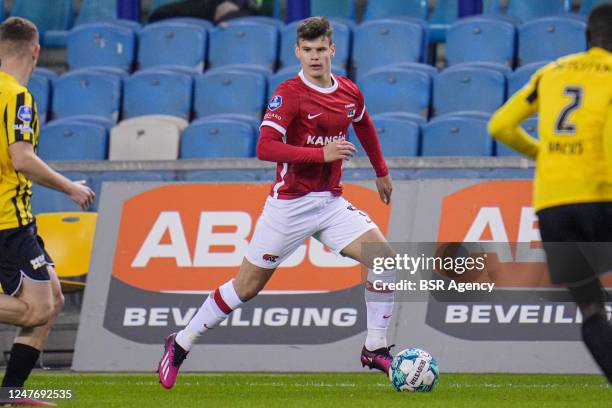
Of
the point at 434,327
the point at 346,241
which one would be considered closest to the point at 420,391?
the point at 346,241

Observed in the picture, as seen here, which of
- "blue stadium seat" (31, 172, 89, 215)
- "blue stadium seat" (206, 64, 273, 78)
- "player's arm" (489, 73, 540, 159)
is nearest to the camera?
"player's arm" (489, 73, 540, 159)

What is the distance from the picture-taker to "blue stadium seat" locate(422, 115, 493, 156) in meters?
11.6

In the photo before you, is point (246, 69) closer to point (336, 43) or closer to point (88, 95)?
point (336, 43)

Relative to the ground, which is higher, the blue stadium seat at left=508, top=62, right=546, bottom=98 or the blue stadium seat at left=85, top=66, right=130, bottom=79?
the blue stadium seat at left=508, top=62, right=546, bottom=98

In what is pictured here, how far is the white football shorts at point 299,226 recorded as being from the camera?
Answer: 7836mm

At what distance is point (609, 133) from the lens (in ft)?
19.1

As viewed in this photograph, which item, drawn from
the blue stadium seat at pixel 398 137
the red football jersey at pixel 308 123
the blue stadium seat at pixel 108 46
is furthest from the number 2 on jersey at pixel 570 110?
the blue stadium seat at pixel 108 46

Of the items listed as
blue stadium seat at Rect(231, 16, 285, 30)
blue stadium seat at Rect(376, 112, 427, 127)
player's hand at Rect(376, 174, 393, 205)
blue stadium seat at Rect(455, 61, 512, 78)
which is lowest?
blue stadium seat at Rect(376, 112, 427, 127)

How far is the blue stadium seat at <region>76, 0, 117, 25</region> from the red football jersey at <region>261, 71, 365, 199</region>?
29.2 ft

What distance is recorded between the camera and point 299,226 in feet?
25.8

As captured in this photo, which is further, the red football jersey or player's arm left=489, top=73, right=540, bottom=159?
the red football jersey

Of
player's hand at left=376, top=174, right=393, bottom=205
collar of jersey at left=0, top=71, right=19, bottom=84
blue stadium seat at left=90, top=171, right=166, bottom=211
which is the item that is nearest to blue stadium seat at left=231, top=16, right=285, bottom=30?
blue stadium seat at left=90, top=171, right=166, bottom=211

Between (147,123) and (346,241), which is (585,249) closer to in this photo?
(346,241)

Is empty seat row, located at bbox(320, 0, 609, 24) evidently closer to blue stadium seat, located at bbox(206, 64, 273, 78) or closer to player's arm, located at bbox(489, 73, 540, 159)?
A: blue stadium seat, located at bbox(206, 64, 273, 78)
